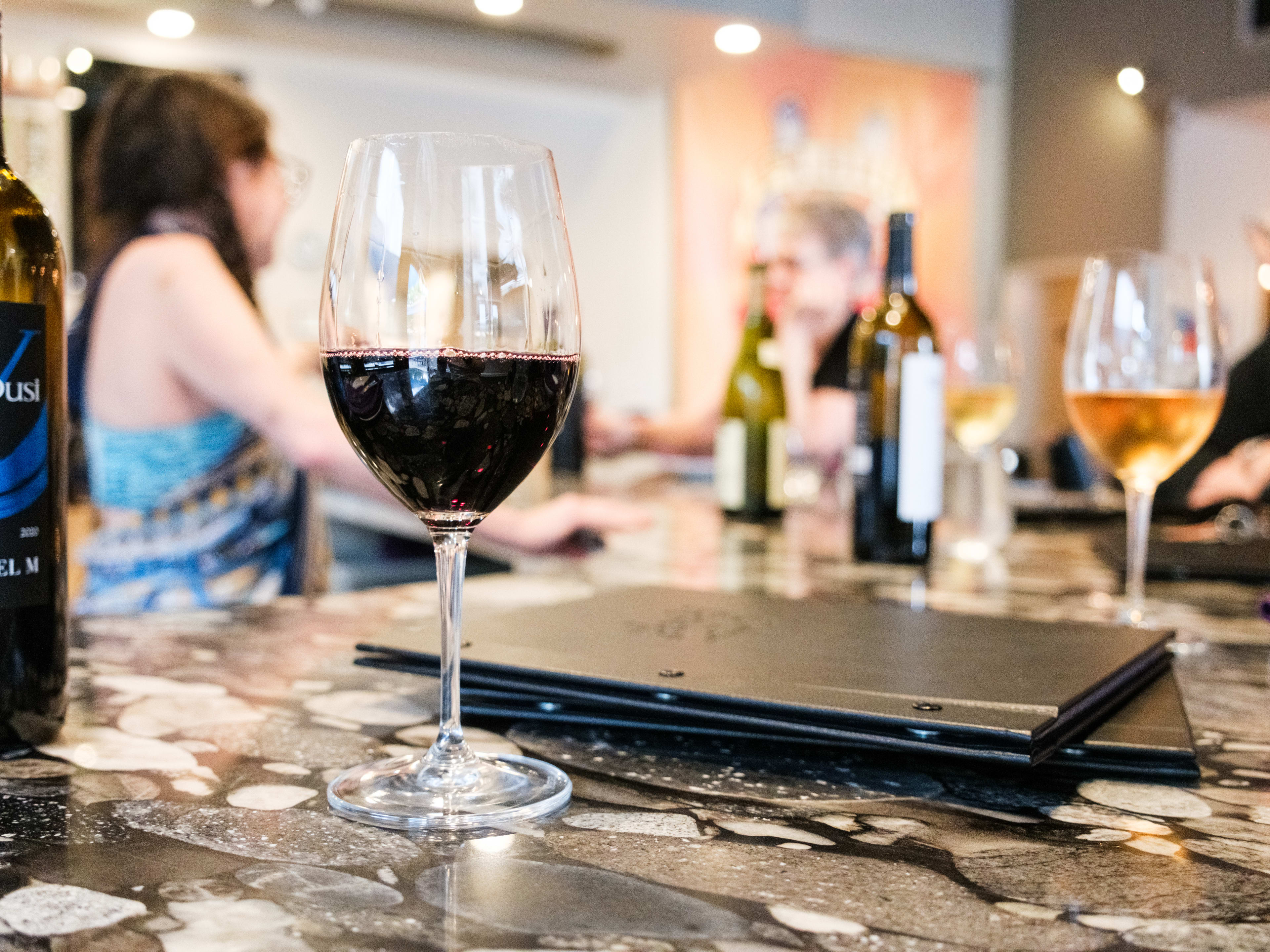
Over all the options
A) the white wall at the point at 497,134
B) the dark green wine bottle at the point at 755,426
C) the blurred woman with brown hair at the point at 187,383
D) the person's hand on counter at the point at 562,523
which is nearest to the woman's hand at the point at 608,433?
the dark green wine bottle at the point at 755,426

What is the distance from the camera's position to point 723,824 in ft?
1.22

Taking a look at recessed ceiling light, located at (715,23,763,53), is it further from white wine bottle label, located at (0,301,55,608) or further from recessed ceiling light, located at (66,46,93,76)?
white wine bottle label, located at (0,301,55,608)

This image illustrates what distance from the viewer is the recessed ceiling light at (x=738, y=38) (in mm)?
4316

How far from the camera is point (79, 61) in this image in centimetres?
412

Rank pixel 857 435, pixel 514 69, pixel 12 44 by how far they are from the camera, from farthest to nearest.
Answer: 1. pixel 514 69
2. pixel 12 44
3. pixel 857 435

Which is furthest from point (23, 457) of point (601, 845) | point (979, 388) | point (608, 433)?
point (608, 433)

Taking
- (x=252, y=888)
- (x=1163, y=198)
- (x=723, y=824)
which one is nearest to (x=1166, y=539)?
(x=723, y=824)

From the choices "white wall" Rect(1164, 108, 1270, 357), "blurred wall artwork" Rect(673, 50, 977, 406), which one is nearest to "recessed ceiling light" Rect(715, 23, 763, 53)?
"blurred wall artwork" Rect(673, 50, 977, 406)

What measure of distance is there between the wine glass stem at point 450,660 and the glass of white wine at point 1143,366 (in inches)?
20.5

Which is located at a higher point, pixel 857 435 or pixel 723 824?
pixel 857 435

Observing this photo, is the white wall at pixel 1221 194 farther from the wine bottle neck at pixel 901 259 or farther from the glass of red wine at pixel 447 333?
the glass of red wine at pixel 447 333

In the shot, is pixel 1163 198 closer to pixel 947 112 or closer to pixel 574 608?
pixel 947 112

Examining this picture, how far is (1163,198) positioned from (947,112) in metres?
1.16

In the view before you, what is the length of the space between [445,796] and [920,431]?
76 cm
